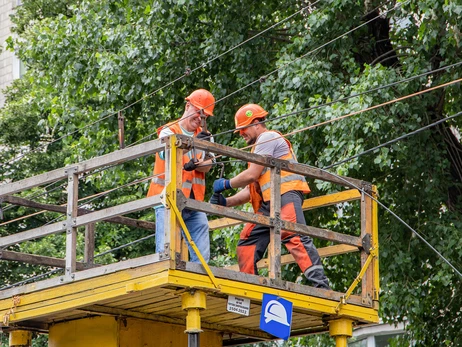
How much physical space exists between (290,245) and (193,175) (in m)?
1.01

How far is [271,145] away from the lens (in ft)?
29.9

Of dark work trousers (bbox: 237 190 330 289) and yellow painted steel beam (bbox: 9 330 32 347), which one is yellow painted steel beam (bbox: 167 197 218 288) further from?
yellow painted steel beam (bbox: 9 330 32 347)

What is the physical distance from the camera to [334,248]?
10.1 m

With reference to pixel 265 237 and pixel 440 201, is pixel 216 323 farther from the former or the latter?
pixel 440 201

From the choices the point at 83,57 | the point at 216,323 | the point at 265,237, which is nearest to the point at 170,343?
the point at 216,323

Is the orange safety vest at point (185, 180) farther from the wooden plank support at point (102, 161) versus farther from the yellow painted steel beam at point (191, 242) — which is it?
the yellow painted steel beam at point (191, 242)

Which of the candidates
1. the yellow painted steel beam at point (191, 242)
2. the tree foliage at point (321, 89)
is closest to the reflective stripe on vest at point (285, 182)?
the yellow painted steel beam at point (191, 242)

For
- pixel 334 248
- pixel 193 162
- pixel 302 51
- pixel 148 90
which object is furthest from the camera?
pixel 148 90

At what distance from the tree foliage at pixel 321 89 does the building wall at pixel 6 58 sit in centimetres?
1813

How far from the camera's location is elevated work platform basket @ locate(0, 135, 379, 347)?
8.02 m

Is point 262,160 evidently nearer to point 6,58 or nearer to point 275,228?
point 275,228

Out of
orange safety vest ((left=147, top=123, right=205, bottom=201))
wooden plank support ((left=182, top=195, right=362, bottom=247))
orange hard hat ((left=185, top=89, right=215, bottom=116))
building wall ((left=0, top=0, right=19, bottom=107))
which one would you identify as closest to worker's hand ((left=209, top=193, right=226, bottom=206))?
orange safety vest ((left=147, top=123, right=205, bottom=201))

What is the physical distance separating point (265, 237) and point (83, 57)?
749cm

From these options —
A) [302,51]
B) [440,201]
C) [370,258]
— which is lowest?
[370,258]
